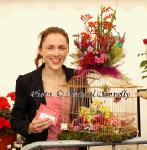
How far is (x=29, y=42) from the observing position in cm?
356

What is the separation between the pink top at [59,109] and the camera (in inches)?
64.2

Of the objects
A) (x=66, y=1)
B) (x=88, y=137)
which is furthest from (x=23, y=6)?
(x=88, y=137)

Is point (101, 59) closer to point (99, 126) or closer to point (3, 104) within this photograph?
point (99, 126)

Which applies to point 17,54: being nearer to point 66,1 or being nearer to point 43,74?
point 66,1

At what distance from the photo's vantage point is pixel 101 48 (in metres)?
1.49

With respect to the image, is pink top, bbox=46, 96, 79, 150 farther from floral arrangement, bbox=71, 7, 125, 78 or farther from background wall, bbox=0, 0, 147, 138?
background wall, bbox=0, 0, 147, 138

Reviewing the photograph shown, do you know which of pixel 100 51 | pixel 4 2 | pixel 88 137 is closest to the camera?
pixel 88 137

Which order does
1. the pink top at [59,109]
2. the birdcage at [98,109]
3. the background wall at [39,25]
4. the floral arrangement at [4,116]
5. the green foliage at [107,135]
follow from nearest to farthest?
the green foliage at [107,135]
the birdcage at [98,109]
the pink top at [59,109]
the floral arrangement at [4,116]
the background wall at [39,25]

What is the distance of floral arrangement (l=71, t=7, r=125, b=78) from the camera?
58.4 inches

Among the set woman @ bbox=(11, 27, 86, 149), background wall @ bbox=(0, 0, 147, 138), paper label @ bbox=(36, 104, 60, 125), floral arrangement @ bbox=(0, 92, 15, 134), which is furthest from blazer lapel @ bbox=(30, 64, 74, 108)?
background wall @ bbox=(0, 0, 147, 138)

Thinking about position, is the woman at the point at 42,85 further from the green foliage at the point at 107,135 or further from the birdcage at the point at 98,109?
the green foliage at the point at 107,135

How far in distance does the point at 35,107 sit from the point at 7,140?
106cm

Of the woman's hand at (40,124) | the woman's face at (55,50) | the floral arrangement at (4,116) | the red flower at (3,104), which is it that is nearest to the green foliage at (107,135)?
the woman's hand at (40,124)

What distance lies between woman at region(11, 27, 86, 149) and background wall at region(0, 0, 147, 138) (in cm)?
178
